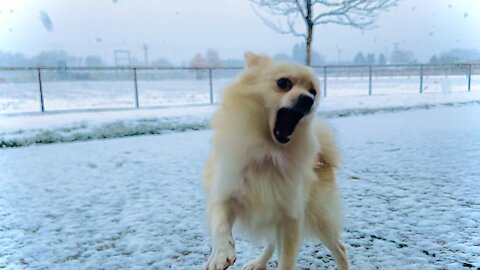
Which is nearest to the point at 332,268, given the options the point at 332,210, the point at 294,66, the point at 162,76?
the point at 332,210

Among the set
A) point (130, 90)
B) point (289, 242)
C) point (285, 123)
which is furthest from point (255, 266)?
point (130, 90)

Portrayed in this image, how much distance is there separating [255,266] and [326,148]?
735 mm

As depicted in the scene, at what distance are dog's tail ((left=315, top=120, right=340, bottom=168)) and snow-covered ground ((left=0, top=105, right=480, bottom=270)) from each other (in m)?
0.33

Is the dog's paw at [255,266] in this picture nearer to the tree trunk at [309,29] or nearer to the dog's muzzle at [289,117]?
the dog's muzzle at [289,117]

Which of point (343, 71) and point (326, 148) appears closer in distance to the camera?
point (326, 148)

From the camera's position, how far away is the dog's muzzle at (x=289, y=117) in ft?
5.18

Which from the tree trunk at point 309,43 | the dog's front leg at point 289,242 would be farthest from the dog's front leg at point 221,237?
the tree trunk at point 309,43

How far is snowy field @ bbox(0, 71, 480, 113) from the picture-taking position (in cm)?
1149

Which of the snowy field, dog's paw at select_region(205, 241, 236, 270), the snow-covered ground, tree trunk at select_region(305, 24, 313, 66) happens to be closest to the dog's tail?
the snow-covered ground

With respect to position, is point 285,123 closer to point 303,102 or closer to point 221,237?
point 303,102

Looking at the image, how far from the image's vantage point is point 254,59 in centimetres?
183

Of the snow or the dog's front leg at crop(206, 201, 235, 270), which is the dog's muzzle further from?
the snow

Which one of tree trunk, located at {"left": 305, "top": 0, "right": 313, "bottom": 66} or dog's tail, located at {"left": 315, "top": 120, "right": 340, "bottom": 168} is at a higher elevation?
tree trunk, located at {"left": 305, "top": 0, "right": 313, "bottom": 66}

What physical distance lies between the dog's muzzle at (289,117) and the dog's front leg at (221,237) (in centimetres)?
37
